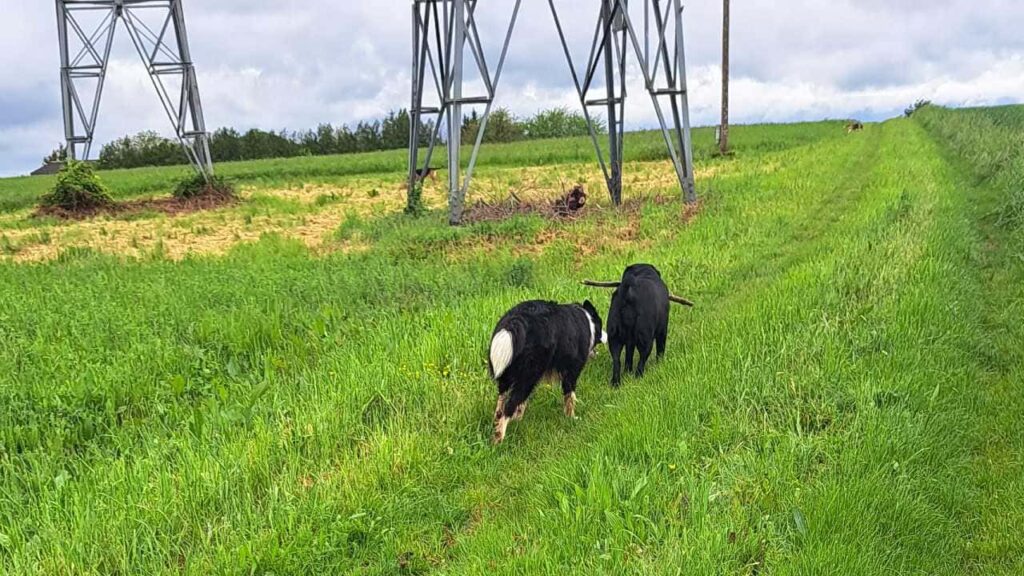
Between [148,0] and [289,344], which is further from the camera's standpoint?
[148,0]

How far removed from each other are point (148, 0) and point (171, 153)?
47.6 m

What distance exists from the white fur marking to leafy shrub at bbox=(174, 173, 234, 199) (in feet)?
55.6

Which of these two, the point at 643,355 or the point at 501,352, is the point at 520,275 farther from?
the point at 501,352

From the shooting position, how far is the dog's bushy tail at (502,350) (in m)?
4.11

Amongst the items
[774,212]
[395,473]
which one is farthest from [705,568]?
[774,212]

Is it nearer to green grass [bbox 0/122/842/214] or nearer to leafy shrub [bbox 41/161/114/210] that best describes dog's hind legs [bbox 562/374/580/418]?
leafy shrub [bbox 41/161/114/210]

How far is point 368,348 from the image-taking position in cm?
561

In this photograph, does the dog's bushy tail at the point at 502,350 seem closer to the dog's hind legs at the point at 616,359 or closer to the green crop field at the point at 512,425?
the green crop field at the point at 512,425

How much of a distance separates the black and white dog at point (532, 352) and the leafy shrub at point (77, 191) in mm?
16742

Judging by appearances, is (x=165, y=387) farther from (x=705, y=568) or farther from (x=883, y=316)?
(x=883, y=316)

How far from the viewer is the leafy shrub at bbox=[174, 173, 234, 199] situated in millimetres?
18797

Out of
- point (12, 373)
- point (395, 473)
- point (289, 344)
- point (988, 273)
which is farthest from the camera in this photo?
point (988, 273)

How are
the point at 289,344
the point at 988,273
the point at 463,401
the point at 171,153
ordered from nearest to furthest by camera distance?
the point at 463,401, the point at 289,344, the point at 988,273, the point at 171,153

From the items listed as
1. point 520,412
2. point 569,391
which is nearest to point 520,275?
point 569,391
